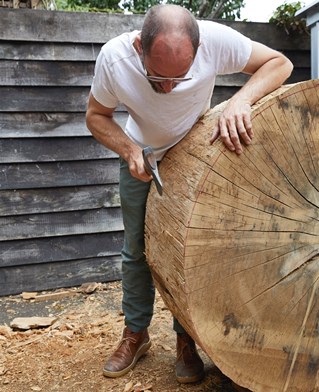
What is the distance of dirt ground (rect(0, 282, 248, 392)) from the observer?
8.87 ft

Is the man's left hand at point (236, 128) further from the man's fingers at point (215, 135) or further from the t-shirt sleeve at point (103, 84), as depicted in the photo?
the t-shirt sleeve at point (103, 84)

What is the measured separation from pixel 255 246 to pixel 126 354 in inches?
44.0

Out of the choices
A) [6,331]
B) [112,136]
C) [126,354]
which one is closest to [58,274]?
[6,331]

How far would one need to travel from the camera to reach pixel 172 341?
126 inches

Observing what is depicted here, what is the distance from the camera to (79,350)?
312 centimetres

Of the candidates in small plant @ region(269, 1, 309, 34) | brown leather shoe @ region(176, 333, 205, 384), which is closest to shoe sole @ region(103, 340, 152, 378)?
brown leather shoe @ region(176, 333, 205, 384)

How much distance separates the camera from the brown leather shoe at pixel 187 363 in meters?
2.65

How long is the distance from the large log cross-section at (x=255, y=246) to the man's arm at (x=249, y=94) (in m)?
0.04

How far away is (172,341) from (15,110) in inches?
76.2

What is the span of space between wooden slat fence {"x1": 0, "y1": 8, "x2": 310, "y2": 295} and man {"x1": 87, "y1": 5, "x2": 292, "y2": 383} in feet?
4.80

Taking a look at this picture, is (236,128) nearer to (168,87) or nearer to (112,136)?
(168,87)

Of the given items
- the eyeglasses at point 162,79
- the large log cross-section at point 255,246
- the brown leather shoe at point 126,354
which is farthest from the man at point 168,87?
the brown leather shoe at point 126,354

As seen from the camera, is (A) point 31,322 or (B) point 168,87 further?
(A) point 31,322

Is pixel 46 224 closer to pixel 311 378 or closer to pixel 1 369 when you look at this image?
pixel 1 369
